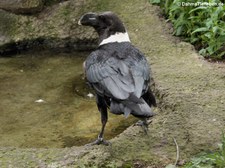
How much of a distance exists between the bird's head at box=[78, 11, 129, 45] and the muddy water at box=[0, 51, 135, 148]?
864mm

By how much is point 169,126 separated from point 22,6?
3764 mm

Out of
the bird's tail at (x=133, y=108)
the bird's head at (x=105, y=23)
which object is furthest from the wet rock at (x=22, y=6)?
the bird's tail at (x=133, y=108)

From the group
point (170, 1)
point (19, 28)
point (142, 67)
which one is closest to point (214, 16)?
point (170, 1)

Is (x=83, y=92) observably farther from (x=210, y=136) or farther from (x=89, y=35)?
(x=210, y=136)

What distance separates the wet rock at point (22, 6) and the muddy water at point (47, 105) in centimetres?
81

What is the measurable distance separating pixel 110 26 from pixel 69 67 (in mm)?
1804

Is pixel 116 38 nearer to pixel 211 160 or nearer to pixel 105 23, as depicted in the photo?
pixel 105 23

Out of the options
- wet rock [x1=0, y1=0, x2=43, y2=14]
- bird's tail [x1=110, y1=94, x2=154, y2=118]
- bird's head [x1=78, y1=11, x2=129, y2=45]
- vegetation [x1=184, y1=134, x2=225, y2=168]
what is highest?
bird's head [x1=78, y1=11, x2=129, y2=45]

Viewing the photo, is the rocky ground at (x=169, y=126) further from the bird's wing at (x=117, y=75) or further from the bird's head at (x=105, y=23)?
the bird's head at (x=105, y=23)

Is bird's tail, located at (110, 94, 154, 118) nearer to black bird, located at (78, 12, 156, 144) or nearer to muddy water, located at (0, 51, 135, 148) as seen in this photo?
black bird, located at (78, 12, 156, 144)

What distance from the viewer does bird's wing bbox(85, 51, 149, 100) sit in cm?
411

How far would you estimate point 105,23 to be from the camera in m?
5.05

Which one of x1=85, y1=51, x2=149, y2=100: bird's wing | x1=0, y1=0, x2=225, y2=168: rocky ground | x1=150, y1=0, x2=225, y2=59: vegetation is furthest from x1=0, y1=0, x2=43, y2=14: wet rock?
x1=85, y1=51, x2=149, y2=100: bird's wing

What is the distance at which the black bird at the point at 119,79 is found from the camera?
4016mm
